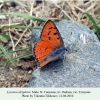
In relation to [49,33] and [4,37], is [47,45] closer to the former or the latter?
[49,33]

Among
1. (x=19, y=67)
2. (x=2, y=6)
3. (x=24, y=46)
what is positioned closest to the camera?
(x=19, y=67)

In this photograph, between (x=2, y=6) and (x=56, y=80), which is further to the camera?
(x=2, y=6)

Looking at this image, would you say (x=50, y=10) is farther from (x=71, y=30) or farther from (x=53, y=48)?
(x=53, y=48)

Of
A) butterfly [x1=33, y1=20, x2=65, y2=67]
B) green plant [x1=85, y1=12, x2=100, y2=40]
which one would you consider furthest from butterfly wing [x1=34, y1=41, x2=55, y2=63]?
green plant [x1=85, y1=12, x2=100, y2=40]

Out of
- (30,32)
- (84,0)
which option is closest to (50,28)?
(30,32)

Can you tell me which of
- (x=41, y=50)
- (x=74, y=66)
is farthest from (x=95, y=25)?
(x=41, y=50)

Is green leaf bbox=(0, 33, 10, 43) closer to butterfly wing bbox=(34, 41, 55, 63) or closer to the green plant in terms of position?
butterfly wing bbox=(34, 41, 55, 63)

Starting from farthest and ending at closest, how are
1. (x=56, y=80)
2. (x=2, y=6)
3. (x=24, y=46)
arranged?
(x=2, y=6) < (x=24, y=46) < (x=56, y=80)
